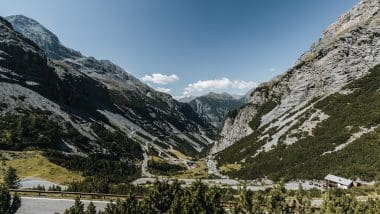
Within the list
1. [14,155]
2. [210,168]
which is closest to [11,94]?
[14,155]

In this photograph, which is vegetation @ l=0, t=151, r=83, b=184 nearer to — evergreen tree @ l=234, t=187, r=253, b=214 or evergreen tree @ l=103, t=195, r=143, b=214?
evergreen tree @ l=103, t=195, r=143, b=214

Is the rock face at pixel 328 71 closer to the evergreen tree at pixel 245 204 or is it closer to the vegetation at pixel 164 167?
the vegetation at pixel 164 167

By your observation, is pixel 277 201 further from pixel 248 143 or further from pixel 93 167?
pixel 248 143

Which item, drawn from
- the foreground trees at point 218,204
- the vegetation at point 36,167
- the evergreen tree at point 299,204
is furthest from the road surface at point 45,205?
the vegetation at point 36,167

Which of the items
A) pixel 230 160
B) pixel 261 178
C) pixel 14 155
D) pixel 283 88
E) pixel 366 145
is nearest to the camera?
pixel 366 145

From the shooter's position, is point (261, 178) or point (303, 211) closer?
point (303, 211)

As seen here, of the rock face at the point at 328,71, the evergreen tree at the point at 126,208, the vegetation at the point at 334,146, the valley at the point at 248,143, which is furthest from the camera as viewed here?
the rock face at the point at 328,71

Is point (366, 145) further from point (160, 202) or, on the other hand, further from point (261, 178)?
point (160, 202)
